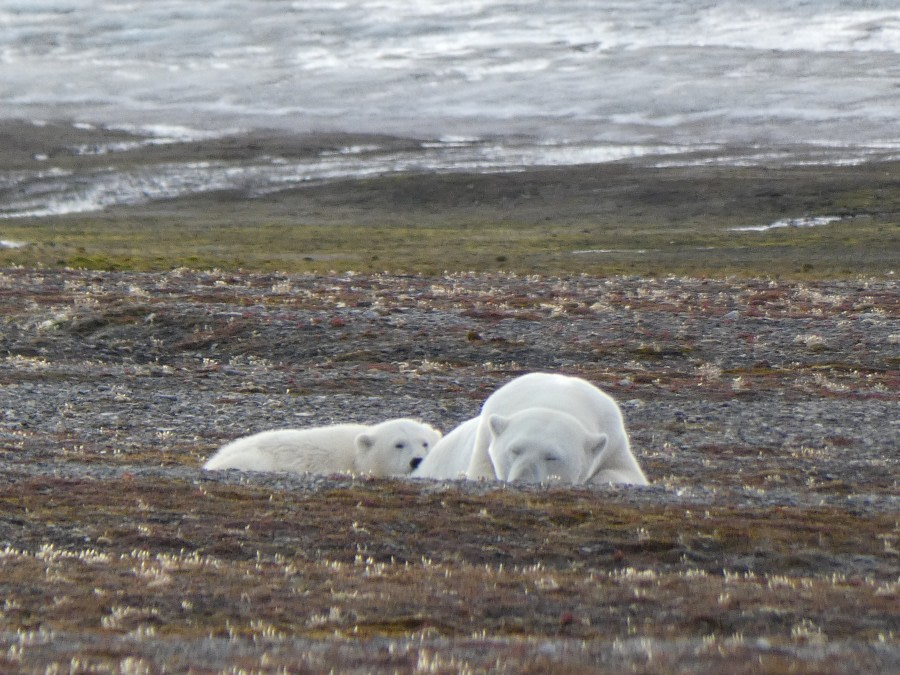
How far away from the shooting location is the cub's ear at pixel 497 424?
12.0 metres

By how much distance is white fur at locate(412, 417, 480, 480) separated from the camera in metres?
13.6

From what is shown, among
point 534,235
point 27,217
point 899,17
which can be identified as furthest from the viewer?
point 899,17

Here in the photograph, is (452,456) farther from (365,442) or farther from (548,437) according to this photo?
(548,437)

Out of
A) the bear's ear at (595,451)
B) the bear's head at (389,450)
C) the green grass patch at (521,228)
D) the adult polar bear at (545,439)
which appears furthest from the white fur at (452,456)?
the green grass patch at (521,228)

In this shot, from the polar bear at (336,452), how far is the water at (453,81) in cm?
7785

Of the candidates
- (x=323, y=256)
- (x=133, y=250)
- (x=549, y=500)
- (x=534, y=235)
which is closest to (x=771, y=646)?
(x=549, y=500)

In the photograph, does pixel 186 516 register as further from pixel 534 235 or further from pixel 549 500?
pixel 534 235

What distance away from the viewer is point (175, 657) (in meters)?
6.24

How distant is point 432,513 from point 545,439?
1.72 m

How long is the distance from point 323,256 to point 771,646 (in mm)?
55232

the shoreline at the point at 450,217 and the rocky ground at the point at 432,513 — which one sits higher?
the rocky ground at the point at 432,513

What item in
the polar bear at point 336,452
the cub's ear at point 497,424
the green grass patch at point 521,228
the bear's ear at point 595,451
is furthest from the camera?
the green grass patch at point 521,228

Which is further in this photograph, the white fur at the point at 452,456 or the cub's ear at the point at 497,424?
the white fur at the point at 452,456

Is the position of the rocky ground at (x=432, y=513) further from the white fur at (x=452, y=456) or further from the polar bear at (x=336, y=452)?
the white fur at (x=452, y=456)
